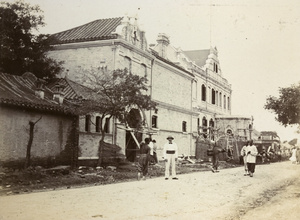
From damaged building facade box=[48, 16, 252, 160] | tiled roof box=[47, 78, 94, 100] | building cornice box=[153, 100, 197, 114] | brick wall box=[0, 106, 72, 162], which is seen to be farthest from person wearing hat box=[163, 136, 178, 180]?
tiled roof box=[47, 78, 94, 100]

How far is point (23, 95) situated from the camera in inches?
459

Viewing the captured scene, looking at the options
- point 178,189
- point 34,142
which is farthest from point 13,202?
point 34,142

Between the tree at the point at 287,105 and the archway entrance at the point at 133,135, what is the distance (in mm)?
6707

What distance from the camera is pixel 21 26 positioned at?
9.72 m

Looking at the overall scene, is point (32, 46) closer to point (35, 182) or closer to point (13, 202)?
point (35, 182)

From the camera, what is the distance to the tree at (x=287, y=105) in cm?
855

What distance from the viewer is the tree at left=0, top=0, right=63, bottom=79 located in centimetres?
873

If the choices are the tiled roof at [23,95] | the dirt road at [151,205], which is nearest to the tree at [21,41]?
the tiled roof at [23,95]

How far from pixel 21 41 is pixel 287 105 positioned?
6979 millimetres

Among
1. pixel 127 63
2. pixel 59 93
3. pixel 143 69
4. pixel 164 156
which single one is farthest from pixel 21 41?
pixel 143 69

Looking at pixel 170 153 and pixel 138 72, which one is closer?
pixel 170 153

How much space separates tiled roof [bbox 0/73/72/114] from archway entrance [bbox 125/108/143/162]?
3.16 m

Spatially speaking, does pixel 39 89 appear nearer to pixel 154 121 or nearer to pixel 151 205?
pixel 154 121

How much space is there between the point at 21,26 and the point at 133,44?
7.73 metres
